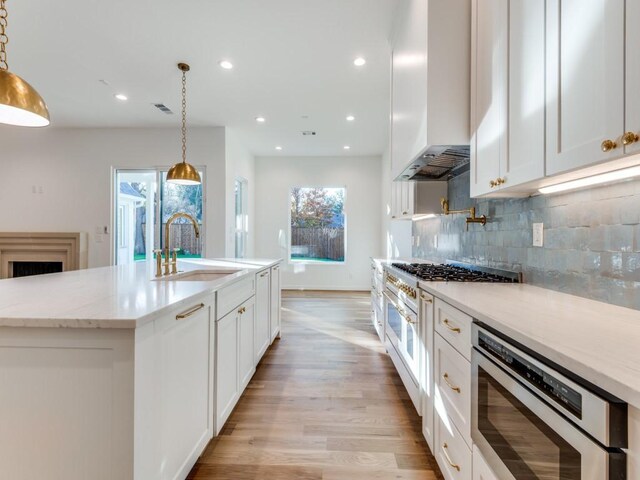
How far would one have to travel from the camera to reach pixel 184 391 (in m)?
1.41

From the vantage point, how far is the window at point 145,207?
5.31 meters

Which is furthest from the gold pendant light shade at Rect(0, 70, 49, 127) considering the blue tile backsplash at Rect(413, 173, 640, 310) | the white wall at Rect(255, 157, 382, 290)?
the white wall at Rect(255, 157, 382, 290)

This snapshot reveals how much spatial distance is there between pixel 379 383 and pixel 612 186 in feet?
6.62

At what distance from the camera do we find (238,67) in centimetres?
334

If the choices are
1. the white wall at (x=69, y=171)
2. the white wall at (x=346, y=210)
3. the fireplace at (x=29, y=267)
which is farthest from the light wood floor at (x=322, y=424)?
the fireplace at (x=29, y=267)

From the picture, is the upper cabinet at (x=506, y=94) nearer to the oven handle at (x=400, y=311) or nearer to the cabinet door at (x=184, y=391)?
the oven handle at (x=400, y=311)

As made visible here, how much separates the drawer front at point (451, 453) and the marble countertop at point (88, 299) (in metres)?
1.28

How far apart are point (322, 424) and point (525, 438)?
1.42 m

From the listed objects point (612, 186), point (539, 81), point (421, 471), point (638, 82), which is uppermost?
point (539, 81)

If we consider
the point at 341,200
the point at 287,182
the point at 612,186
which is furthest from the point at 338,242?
the point at 612,186

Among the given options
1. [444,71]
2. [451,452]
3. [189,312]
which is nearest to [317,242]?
[444,71]

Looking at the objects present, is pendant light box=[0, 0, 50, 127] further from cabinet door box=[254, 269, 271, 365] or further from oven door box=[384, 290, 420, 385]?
oven door box=[384, 290, 420, 385]

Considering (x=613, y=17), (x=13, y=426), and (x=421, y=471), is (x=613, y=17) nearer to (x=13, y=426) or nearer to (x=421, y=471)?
(x=421, y=471)

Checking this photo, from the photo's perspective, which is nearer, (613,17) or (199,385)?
(613,17)
